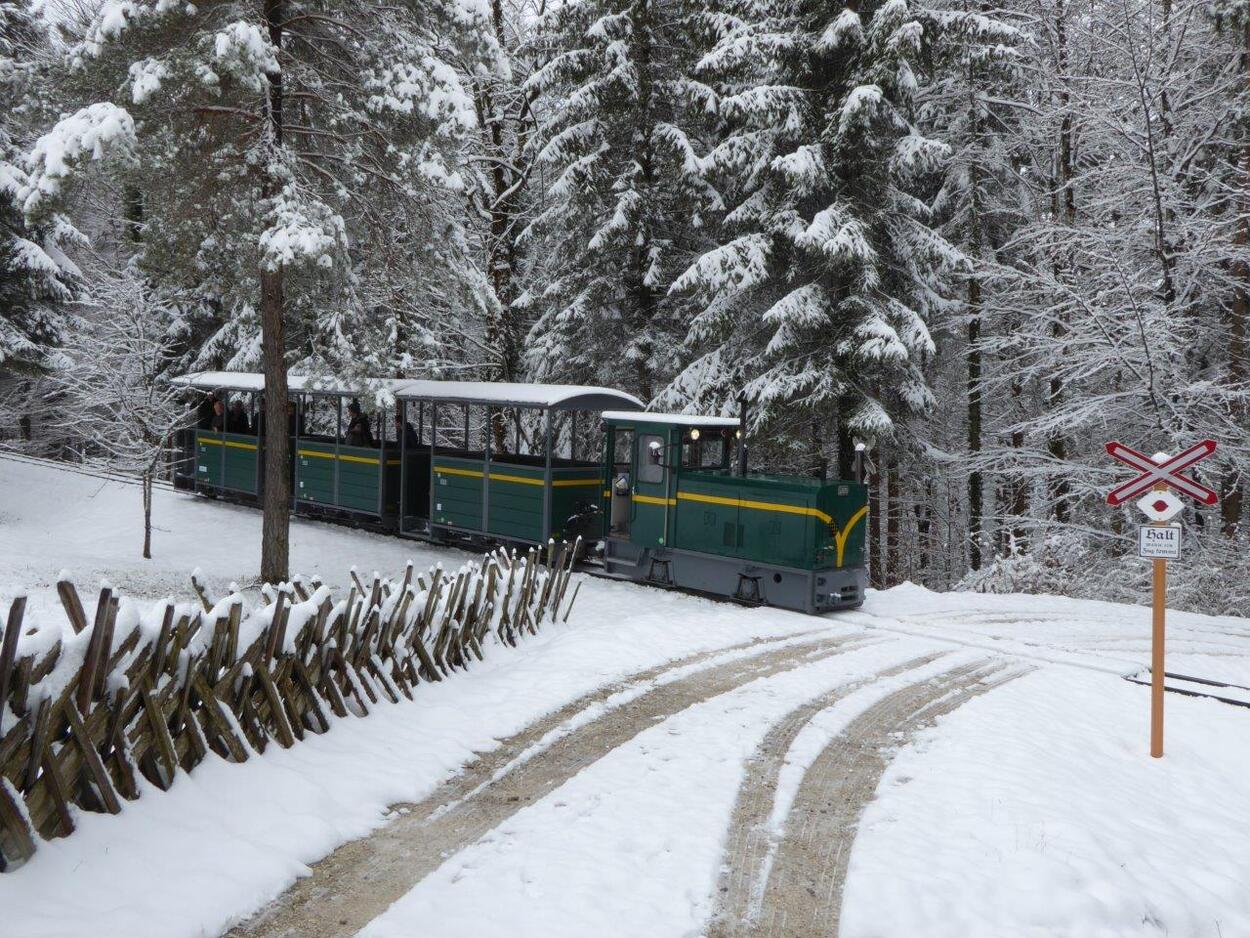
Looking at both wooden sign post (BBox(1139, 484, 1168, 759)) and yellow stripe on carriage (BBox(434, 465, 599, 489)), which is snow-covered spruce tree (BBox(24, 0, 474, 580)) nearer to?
yellow stripe on carriage (BBox(434, 465, 599, 489))

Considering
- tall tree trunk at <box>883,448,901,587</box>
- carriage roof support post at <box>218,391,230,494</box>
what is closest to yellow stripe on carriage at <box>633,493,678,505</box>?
tall tree trunk at <box>883,448,901,587</box>

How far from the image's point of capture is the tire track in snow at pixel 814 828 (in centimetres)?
483

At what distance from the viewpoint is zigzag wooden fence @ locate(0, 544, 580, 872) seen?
4.61 m

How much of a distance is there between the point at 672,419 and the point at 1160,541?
751 cm

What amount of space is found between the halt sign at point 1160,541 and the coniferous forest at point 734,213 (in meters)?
8.17

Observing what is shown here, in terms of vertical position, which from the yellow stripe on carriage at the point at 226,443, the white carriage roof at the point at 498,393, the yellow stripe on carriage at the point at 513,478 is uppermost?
the white carriage roof at the point at 498,393

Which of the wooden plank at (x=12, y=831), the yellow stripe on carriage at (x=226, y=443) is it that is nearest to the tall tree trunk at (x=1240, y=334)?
the wooden plank at (x=12, y=831)

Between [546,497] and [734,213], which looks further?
[734,213]

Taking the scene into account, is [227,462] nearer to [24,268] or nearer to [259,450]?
[259,450]

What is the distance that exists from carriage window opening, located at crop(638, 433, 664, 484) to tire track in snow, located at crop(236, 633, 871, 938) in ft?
16.5

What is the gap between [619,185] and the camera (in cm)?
2036

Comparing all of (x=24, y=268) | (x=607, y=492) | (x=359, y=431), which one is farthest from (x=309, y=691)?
(x=24, y=268)

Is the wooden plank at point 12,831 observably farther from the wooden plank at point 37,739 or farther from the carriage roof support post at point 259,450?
the carriage roof support post at point 259,450

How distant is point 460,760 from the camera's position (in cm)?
691
